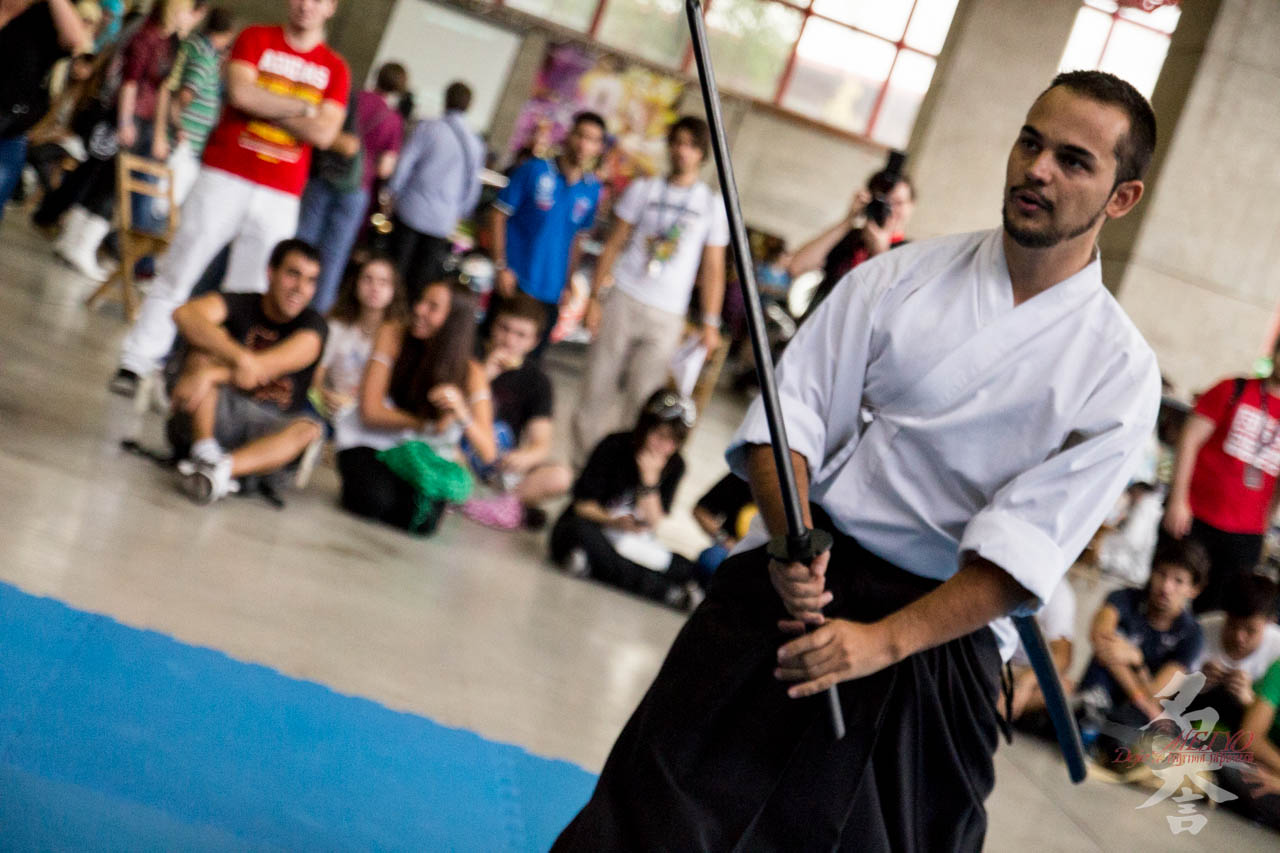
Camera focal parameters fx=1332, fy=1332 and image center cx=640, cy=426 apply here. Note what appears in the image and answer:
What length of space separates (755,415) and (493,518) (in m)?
4.36

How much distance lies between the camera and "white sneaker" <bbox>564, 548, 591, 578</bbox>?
589 centimetres

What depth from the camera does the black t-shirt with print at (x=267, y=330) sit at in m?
5.35

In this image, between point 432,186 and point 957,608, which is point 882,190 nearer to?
point 957,608

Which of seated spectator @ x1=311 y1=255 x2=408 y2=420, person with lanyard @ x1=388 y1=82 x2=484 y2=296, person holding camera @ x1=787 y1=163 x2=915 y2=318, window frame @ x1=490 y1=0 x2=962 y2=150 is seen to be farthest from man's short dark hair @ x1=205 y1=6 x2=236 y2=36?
window frame @ x1=490 y1=0 x2=962 y2=150

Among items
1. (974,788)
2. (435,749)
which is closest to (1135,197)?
(974,788)

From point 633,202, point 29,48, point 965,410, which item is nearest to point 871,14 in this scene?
point 633,202

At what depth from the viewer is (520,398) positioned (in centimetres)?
648

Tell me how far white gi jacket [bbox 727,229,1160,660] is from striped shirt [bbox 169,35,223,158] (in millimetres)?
7355

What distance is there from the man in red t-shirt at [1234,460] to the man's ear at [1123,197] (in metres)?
4.53

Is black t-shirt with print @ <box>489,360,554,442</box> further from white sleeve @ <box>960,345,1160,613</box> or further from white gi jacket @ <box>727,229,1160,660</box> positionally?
white sleeve @ <box>960,345,1160,613</box>

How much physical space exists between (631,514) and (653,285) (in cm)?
120

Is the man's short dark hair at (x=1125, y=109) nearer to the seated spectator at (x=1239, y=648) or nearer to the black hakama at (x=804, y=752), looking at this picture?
the black hakama at (x=804, y=752)

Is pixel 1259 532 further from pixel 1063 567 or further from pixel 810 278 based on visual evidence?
pixel 810 278

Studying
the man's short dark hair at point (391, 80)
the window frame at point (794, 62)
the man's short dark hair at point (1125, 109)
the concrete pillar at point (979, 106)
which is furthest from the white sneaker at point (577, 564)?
the window frame at point (794, 62)
